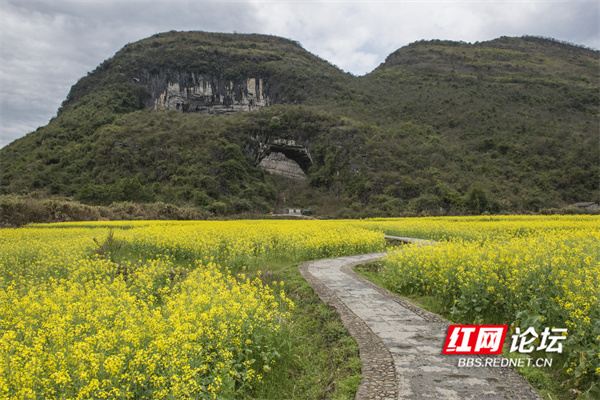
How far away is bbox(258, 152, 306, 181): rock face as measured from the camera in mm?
67500

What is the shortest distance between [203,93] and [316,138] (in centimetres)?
4237

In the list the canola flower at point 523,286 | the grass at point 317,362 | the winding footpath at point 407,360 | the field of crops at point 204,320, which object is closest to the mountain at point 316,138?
the canola flower at point 523,286

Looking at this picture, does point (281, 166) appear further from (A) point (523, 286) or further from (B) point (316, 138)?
(A) point (523, 286)

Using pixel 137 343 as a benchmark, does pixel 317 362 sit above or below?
below

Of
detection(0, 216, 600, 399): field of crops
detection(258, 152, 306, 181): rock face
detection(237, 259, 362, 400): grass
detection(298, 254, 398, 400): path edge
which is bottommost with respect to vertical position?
detection(237, 259, 362, 400): grass

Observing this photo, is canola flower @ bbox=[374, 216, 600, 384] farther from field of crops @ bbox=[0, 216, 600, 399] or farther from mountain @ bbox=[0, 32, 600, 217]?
mountain @ bbox=[0, 32, 600, 217]

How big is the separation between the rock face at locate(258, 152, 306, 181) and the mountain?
225mm

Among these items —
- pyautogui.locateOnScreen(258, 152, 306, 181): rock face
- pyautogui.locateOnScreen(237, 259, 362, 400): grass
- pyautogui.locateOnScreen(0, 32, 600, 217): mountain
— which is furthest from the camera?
pyautogui.locateOnScreen(258, 152, 306, 181): rock face

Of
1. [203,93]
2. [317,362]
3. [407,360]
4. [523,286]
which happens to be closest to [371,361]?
[407,360]

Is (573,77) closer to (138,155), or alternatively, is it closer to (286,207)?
(286,207)

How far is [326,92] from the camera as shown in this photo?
84.3m

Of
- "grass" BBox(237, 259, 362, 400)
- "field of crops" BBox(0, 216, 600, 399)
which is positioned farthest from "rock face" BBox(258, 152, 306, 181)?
"grass" BBox(237, 259, 362, 400)

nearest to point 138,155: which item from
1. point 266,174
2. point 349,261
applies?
point 266,174

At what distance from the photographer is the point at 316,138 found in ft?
Result: 209
